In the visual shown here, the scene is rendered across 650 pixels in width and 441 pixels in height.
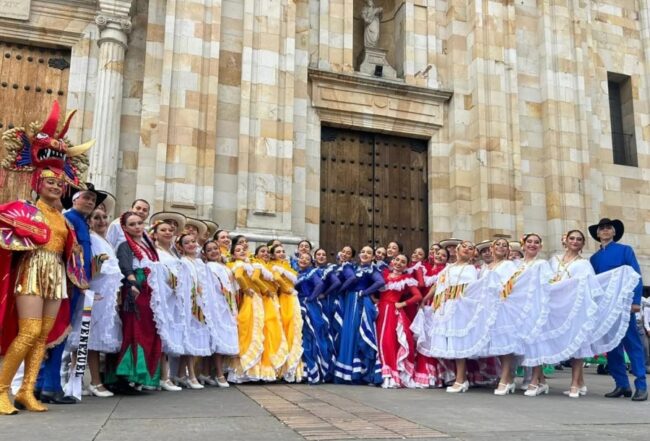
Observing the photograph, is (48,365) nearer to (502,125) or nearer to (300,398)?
(300,398)

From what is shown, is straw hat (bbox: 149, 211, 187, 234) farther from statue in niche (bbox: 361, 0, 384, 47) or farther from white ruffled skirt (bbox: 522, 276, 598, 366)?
statue in niche (bbox: 361, 0, 384, 47)

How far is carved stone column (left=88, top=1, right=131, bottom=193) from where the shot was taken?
10602 millimetres

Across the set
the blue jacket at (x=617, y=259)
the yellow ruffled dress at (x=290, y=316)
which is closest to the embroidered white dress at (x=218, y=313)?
the yellow ruffled dress at (x=290, y=316)

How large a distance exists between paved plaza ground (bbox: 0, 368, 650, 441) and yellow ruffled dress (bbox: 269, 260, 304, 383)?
34.8 inches

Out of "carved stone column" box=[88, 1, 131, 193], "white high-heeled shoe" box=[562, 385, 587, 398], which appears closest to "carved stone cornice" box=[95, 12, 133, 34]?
"carved stone column" box=[88, 1, 131, 193]

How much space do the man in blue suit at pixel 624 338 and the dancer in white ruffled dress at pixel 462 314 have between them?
1411 millimetres

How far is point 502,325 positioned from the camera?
7.18 meters

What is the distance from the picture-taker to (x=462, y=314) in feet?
24.2

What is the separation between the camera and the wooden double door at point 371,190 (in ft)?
41.6

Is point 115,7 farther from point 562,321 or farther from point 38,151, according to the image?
point 562,321

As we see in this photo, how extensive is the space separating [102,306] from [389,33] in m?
10.7

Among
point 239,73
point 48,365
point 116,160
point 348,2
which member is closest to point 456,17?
point 348,2

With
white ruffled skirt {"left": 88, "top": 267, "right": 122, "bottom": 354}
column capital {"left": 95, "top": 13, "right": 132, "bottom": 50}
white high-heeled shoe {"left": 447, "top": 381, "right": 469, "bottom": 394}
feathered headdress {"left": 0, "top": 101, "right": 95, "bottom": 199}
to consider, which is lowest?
white high-heeled shoe {"left": 447, "top": 381, "right": 469, "bottom": 394}

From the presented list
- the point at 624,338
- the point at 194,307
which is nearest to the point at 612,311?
the point at 624,338
